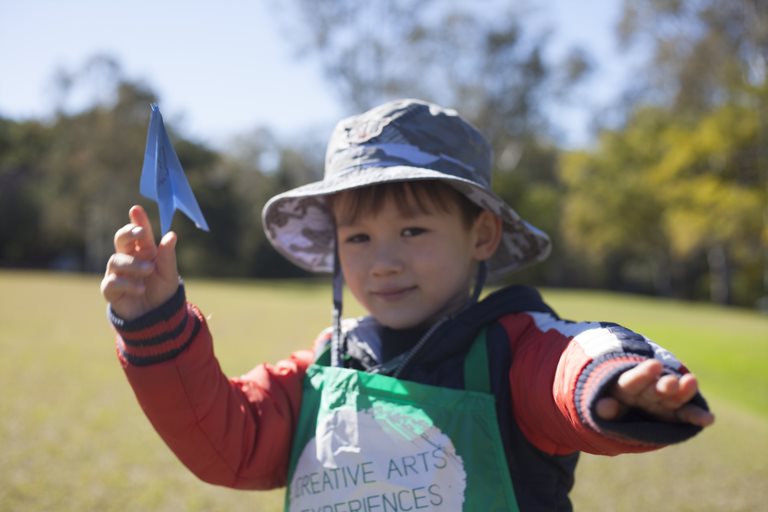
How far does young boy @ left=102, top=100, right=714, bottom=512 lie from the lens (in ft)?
4.14

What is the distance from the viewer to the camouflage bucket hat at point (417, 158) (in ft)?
5.39

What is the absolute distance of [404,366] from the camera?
1548mm

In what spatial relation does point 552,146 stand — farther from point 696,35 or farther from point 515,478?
point 515,478

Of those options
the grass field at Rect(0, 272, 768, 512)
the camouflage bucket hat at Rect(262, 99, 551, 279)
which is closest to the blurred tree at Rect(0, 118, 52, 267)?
the grass field at Rect(0, 272, 768, 512)

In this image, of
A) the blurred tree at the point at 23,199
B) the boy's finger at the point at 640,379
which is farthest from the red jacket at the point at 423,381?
the blurred tree at the point at 23,199

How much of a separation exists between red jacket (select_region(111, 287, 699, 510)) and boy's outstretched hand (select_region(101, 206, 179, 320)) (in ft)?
0.08

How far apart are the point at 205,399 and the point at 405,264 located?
53 centimetres

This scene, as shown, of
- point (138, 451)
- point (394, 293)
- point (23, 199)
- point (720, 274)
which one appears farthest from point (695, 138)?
point (23, 199)

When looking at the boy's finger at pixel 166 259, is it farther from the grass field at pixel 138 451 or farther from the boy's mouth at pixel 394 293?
the grass field at pixel 138 451

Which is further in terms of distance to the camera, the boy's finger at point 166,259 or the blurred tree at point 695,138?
the blurred tree at point 695,138

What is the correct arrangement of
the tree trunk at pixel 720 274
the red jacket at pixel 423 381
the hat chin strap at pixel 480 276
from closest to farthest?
the red jacket at pixel 423 381
the hat chin strap at pixel 480 276
the tree trunk at pixel 720 274

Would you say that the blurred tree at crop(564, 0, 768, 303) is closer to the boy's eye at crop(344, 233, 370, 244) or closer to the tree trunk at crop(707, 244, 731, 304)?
the tree trunk at crop(707, 244, 731, 304)

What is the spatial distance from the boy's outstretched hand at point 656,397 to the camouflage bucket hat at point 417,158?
741 mm

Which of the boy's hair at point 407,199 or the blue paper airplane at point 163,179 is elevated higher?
the blue paper airplane at point 163,179
